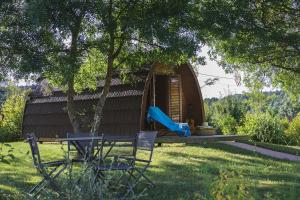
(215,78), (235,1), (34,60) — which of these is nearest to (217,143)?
(235,1)

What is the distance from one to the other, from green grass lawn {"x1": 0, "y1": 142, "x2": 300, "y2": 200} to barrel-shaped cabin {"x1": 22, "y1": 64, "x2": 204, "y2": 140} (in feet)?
6.95

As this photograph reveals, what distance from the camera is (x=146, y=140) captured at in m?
6.61

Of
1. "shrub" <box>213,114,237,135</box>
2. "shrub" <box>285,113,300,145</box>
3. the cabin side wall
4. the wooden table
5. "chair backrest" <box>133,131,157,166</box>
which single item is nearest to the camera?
the wooden table

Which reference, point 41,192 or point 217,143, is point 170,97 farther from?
point 41,192

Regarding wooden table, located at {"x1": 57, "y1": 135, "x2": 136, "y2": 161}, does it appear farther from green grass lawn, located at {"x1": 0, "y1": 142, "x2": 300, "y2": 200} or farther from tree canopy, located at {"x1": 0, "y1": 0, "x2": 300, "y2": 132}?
tree canopy, located at {"x1": 0, "y1": 0, "x2": 300, "y2": 132}

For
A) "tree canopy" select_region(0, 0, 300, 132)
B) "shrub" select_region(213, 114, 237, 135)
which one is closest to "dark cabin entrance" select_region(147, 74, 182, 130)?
"shrub" select_region(213, 114, 237, 135)

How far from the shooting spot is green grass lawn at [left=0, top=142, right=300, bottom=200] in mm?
4352

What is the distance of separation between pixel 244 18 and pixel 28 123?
35.5 feet

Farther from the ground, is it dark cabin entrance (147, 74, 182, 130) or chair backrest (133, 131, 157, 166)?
dark cabin entrance (147, 74, 182, 130)

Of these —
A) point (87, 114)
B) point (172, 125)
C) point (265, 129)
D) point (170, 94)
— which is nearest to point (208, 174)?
point (172, 125)

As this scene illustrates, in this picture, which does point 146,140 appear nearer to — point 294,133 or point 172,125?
point 172,125

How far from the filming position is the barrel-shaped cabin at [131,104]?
13945 millimetres

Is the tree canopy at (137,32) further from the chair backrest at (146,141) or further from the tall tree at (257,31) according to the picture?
the chair backrest at (146,141)

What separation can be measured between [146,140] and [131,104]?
292 inches
